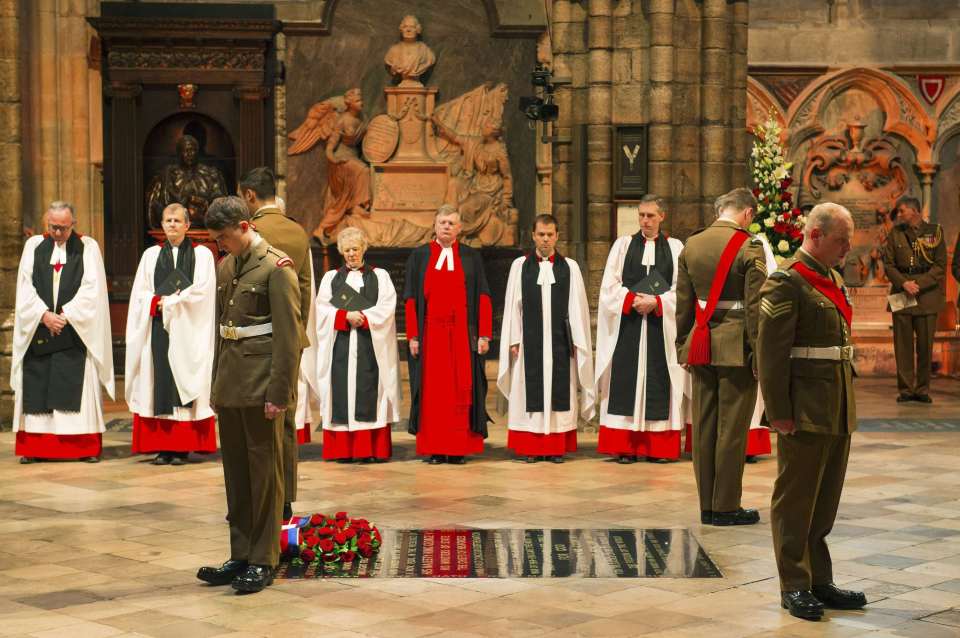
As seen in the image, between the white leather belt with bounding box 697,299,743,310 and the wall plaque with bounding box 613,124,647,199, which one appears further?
the wall plaque with bounding box 613,124,647,199

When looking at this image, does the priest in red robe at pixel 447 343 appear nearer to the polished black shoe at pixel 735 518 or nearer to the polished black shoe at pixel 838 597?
the polished black shoe at pixel 735 518

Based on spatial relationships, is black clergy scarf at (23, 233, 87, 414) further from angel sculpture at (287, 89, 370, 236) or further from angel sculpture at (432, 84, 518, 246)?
angel sculpture at (432, 84, 518, 246)

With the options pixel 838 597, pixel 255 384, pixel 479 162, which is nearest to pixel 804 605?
pixel 838 597

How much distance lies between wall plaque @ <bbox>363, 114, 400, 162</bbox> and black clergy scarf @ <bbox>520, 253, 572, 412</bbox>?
5089mm

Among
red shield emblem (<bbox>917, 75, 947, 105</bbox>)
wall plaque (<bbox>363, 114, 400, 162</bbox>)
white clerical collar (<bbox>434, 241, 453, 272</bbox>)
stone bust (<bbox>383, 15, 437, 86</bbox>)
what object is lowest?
white clerical collar (<bbox>434, 241, 453, 272</bbox>)

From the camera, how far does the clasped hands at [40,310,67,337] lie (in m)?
9.77

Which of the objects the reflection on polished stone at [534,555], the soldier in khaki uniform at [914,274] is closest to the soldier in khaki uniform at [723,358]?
the reflection on polished stone at [534,555]

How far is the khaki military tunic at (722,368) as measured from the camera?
7.46 m

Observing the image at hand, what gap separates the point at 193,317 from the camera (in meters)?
9.84

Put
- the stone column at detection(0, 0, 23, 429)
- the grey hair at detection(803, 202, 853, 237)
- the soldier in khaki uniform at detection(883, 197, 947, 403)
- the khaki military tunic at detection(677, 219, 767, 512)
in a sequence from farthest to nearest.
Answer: the soldier in khaki uniform at detection(883, 197, 947, 403), the stone column at detection(0, 0, 23, 429), the khaki military tunic at detection(677, 219, 767, 512), the grey hair at detection(803, 202, 853, 237)

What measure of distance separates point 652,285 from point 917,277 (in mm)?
4449

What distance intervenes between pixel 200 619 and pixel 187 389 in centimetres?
414

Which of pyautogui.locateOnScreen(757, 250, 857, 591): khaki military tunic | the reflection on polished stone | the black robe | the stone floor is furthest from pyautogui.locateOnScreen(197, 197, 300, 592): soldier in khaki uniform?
the black robe

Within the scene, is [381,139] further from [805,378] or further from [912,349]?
[805,378]
